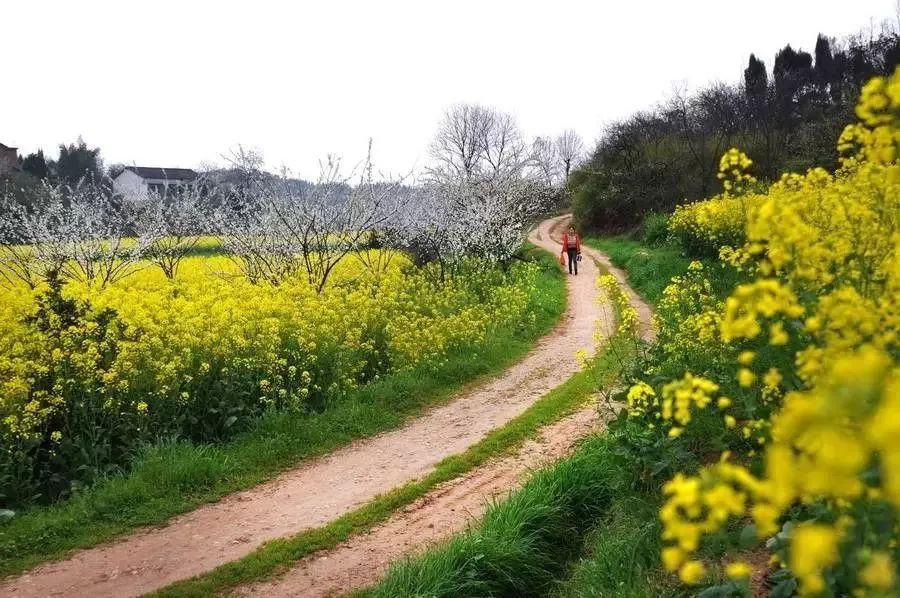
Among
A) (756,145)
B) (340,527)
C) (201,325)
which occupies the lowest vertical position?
(340,527)

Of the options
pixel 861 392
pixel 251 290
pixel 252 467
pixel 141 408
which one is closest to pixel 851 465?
pixel 861 392

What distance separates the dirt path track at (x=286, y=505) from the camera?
5.74m

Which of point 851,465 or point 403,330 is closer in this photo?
point 851,465

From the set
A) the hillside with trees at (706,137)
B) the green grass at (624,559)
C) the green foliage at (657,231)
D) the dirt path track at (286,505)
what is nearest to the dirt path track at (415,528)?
the dirt path track at (286,505)

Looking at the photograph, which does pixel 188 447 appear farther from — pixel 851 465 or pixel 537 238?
pixel 537 238

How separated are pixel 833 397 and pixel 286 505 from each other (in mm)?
6732

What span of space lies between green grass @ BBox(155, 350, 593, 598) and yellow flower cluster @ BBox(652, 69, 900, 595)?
132 inches

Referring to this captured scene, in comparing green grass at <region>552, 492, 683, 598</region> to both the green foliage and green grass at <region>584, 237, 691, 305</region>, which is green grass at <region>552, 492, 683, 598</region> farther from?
the green foliage

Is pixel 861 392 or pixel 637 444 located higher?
pixel 861 392

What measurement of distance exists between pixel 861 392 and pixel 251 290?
42.2ft

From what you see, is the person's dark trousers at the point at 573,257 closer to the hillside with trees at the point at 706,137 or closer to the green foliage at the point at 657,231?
the green foliage at the point at 657,231

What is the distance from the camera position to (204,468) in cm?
748

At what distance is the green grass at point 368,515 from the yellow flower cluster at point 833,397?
11.0 feet

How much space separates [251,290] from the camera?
1307cm
